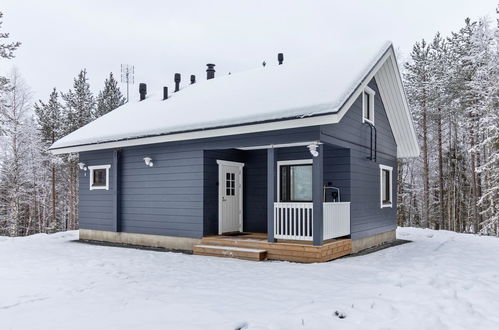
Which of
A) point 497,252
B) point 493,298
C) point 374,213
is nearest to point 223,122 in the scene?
point 374,213

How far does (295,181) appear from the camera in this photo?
9516 millimetres

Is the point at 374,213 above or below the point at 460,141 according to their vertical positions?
below

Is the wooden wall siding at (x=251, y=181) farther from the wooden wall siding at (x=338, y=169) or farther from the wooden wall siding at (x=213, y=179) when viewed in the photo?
the wooden wall siding at (x=338, y=169)

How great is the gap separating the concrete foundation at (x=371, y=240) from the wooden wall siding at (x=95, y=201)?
6563 millimetres

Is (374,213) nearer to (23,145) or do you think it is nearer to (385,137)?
(385,137)

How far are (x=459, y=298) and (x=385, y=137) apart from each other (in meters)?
7.20

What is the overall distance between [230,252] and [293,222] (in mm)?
1477

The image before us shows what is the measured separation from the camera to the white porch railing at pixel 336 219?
7701mm

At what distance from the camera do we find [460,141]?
2389 centimetres

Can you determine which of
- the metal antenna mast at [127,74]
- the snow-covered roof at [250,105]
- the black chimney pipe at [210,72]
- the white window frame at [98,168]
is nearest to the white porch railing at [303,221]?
the snow-covered roof at [250,105]

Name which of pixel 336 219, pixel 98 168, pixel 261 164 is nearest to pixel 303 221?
pixel 336 219

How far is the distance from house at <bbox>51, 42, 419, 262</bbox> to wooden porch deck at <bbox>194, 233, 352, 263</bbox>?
2 centimetres

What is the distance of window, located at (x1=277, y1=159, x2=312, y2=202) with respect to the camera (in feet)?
30.6

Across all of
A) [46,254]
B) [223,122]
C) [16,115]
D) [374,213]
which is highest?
[16,115]
